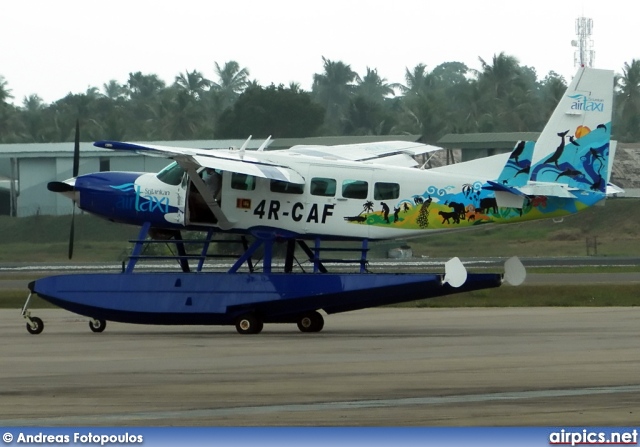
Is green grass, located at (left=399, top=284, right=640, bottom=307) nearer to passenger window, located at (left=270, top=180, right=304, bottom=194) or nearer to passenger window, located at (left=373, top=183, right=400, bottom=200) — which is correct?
passenger window, located at (left=373, top=183, right=400, bottom=200)

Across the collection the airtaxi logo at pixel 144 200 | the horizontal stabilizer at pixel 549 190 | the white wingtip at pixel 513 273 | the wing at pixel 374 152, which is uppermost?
the wing at pixel 374 152

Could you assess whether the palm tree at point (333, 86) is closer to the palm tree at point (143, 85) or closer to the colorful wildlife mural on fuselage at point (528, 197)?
the palm tree at point (143, 85)

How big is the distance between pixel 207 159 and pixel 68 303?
3.83 m

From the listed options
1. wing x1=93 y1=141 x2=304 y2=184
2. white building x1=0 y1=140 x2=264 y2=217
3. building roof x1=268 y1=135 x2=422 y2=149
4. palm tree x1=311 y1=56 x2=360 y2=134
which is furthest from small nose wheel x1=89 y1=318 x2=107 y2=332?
palm tree x1=311 y1=56 x2=360 y2=134

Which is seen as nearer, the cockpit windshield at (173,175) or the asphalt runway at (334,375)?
the asphalt runway at (334,375)

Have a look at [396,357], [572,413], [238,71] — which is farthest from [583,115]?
[238,71]

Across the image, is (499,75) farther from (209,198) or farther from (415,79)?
(209,198)

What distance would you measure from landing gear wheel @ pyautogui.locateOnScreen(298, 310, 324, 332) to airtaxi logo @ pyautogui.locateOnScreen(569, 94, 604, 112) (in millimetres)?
6126

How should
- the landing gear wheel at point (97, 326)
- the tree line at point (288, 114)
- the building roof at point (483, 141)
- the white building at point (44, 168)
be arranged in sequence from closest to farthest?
the landing gear wheel at point (97, 326)
the white building at point (44, 168)
the building roof at point (483, 141)
the tree line at point (288, 114)

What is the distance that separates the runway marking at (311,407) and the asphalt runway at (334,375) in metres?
0.02

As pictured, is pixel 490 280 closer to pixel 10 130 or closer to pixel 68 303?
pixel 68 303

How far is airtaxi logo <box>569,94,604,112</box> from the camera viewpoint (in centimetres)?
2283

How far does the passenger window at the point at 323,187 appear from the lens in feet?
76.3

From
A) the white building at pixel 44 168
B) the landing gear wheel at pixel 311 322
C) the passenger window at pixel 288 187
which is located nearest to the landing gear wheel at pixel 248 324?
the landing gear wheel at pixel 311 322
